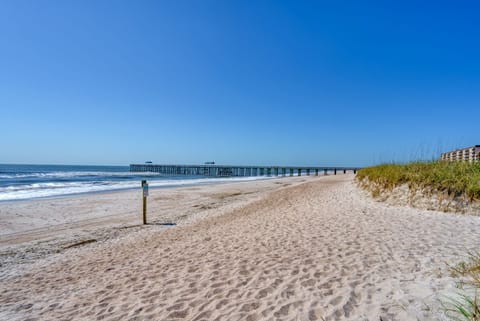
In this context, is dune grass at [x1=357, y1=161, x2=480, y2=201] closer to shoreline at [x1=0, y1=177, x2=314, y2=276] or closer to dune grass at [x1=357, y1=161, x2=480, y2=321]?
dune grass at [x1=357, y1=161, x2=480, y2=321]

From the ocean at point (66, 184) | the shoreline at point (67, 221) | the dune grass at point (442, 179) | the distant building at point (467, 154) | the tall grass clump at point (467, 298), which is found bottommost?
the shoreline at point (67, 221)

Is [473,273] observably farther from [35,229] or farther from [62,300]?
[35,229]

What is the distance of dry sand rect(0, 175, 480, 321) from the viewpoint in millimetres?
2914

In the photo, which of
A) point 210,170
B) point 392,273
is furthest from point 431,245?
point 210,170

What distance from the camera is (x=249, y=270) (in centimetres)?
398

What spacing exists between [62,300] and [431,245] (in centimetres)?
683

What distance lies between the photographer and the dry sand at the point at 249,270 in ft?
9.56

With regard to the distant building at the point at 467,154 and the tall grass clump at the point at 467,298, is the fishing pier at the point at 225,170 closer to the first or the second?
the distant building at the point at 467,154

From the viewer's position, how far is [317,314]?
107 inches

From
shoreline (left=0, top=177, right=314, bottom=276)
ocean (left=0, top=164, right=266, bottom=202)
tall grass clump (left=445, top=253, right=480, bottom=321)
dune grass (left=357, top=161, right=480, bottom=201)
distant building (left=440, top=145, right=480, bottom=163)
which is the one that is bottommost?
shoreline (left=0, top=177, right=314, bottom=276)

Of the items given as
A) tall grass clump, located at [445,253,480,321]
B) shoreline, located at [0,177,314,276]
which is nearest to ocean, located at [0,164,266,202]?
shoreline, located at [0,177,314,276]

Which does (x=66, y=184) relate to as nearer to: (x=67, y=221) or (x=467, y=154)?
(x=67, y=221)

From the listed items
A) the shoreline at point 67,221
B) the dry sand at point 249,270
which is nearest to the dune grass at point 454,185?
the dry sand at point 249,270

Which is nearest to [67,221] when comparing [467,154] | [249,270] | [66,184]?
[249,270]
